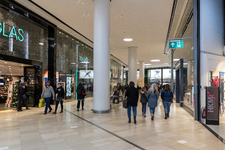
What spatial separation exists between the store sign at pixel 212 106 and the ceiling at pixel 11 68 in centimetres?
892

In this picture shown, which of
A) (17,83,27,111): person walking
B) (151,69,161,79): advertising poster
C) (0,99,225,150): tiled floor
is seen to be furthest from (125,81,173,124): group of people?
(151,69,161,79): advertising poster

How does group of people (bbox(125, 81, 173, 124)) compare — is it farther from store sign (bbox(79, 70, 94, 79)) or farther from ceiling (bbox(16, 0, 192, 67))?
store sign (bbox(79, 70, 94, 79))

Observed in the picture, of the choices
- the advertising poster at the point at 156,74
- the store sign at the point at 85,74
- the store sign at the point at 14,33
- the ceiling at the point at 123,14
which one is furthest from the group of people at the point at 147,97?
the advertising poster at the point at 156,74

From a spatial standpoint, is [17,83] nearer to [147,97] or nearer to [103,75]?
[103,75]

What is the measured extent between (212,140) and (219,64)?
157 inches

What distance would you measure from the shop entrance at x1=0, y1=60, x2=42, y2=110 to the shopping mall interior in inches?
2.2

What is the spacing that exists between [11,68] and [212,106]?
31.9ft

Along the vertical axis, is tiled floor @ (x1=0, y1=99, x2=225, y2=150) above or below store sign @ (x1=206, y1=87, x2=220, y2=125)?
below

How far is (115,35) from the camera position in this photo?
1309cm

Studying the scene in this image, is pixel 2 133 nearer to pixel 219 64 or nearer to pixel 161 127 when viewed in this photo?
pixel 161 127

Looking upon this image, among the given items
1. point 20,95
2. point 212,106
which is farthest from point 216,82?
point 20,95

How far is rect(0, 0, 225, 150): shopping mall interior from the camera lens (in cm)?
456

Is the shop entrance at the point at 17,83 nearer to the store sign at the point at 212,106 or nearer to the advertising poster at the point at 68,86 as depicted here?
the advertising poster at the point at 68,86

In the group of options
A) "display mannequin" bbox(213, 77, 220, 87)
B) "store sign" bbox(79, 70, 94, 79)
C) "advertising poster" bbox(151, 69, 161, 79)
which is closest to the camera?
"display mannequin" bbox(213, 77, 220, 87)
